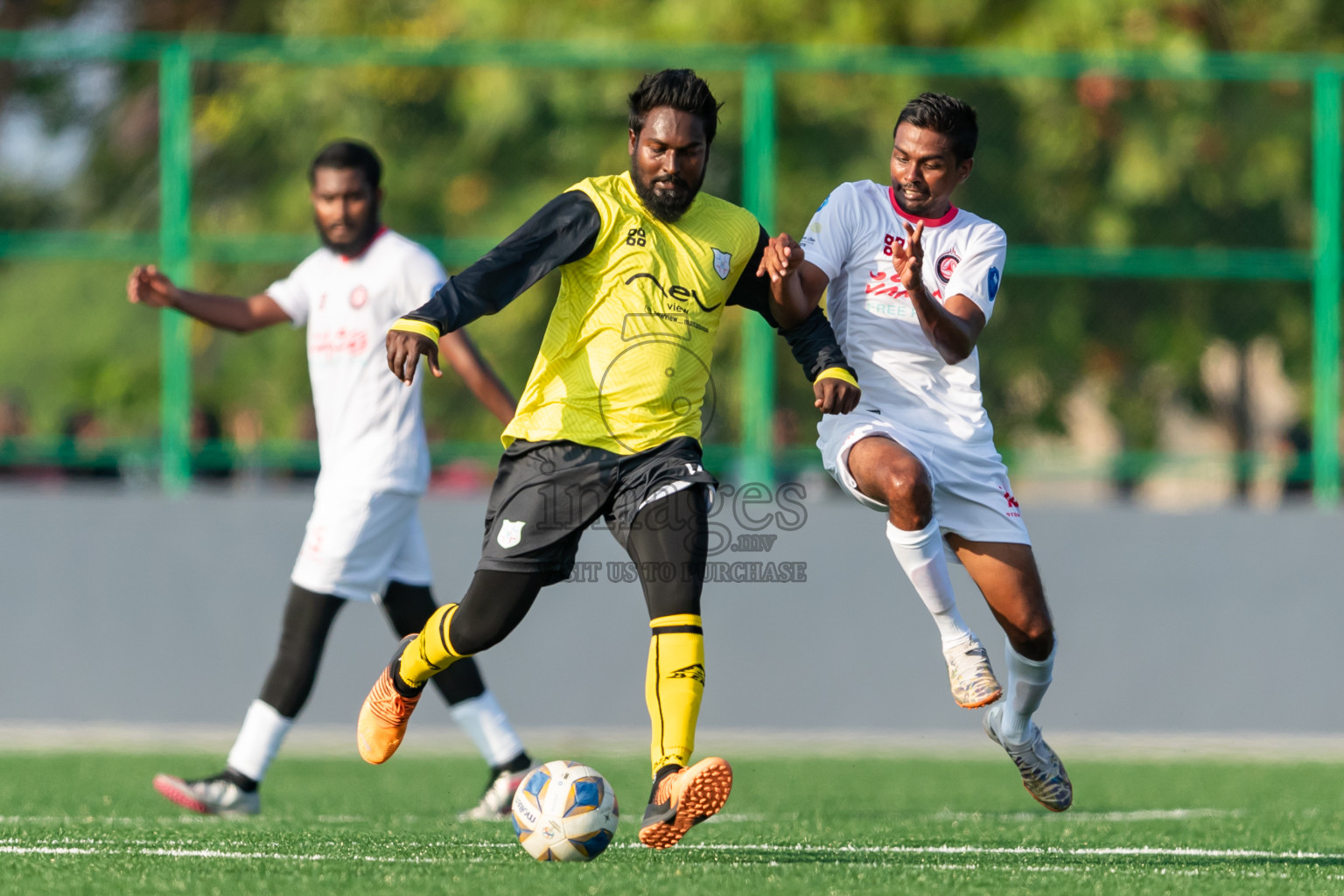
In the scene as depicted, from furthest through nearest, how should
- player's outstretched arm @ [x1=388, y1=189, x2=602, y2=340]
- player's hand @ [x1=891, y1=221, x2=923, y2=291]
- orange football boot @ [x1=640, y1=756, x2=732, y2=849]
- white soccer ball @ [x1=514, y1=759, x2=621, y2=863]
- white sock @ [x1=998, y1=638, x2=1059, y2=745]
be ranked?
1. white sock @ [x1=998, y1=638, x2=1059, y2=745]
2. player's hand @ [x1=891, y1=221, x2=923, y2=291]
3. white soccer ball @ [x1=514, y1=759, x2=621, y2=863]
4. player's outstretched arm @ [x1=388, y1=189, x2=602, y2=340]
5. orange football boot @ [x1=640, y1=756, x2=732, y2=849]

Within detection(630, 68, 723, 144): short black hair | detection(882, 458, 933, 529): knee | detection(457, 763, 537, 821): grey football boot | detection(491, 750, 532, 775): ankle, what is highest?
detection(630, 68, 723, 144): short black hair

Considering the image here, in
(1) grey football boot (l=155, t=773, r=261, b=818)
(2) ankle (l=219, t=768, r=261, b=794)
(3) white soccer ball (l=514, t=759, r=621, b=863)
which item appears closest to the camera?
(3) white soccer ball (l=514, t=759, r=621, b=863)

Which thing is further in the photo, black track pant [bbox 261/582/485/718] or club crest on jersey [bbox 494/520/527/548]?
black track pant [bbox 261/582/485/718]

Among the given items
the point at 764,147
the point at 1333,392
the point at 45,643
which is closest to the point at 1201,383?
the point at 1333,392

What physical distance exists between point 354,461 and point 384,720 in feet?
4.73

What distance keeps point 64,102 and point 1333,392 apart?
7.48 metres

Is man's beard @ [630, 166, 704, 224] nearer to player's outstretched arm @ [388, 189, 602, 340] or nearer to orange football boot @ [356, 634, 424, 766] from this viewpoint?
player's outstretched arm @ [388, 189, 602, 340]

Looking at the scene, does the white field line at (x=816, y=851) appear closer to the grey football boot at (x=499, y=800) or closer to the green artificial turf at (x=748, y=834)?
the green artificial turf at (x=748, y=834)

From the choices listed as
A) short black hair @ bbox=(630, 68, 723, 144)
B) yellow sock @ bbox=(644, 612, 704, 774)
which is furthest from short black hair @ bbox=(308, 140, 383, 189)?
yellow sock @ bbox=(644, 612, 704, 774)

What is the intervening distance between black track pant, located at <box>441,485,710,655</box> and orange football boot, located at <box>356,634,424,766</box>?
454 millimetres

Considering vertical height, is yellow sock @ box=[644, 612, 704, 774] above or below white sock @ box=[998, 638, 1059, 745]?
Result: above

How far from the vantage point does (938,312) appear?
5.40 m

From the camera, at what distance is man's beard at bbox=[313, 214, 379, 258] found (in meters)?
6.79

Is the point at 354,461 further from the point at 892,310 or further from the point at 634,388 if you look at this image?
the point at 892,310
